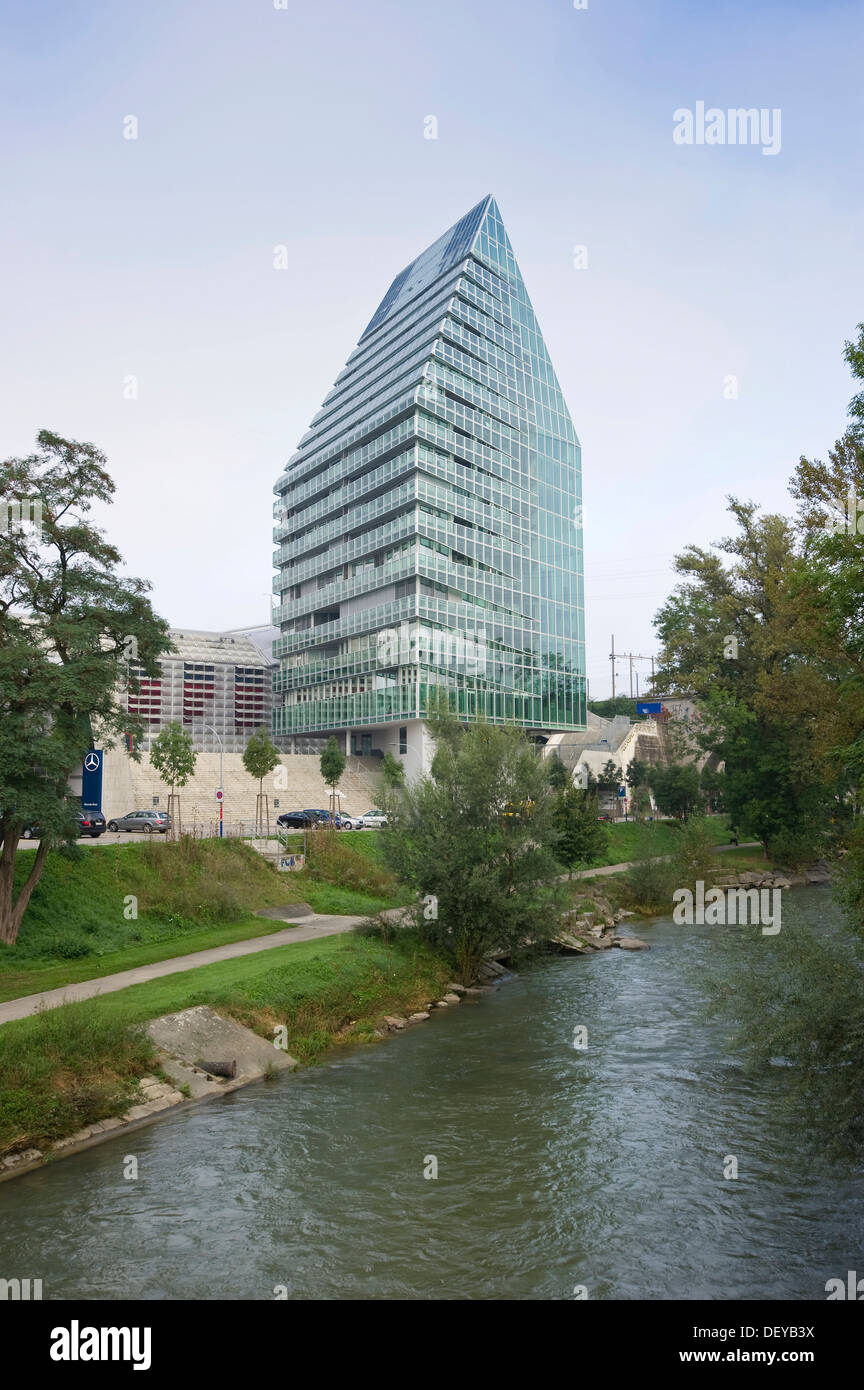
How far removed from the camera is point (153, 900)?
35.2 meters

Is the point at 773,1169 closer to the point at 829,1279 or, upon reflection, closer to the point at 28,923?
the point at 829,1279

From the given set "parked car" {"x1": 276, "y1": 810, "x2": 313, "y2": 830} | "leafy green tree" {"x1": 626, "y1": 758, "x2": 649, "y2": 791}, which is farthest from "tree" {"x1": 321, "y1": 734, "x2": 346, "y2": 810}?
"leafy green tree" {"x1": 626, "y1": 758, "x2": 649, "y2": 791}

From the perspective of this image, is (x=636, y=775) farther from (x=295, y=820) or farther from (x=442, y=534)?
(x=295, y=820)

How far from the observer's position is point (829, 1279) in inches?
465

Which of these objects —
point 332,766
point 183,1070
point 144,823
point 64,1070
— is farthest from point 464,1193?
point 332,766

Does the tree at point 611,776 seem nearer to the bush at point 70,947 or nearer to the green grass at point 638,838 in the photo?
the green grass at point 638,838

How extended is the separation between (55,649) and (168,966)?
1039cm

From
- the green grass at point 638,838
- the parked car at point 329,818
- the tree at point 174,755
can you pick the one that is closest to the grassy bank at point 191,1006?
the tree at point 174,755

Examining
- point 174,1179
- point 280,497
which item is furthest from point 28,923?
point 280,497

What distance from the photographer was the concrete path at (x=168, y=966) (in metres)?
21.9

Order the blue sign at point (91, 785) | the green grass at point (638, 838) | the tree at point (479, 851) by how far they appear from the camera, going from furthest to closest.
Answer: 1. the green grass at point (638, 838)
2. the blue sign at point (91, 785)
3. the tree at point (479, 851)

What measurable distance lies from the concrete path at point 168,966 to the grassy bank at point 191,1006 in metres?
0.81

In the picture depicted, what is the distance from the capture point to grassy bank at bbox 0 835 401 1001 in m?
27.8
